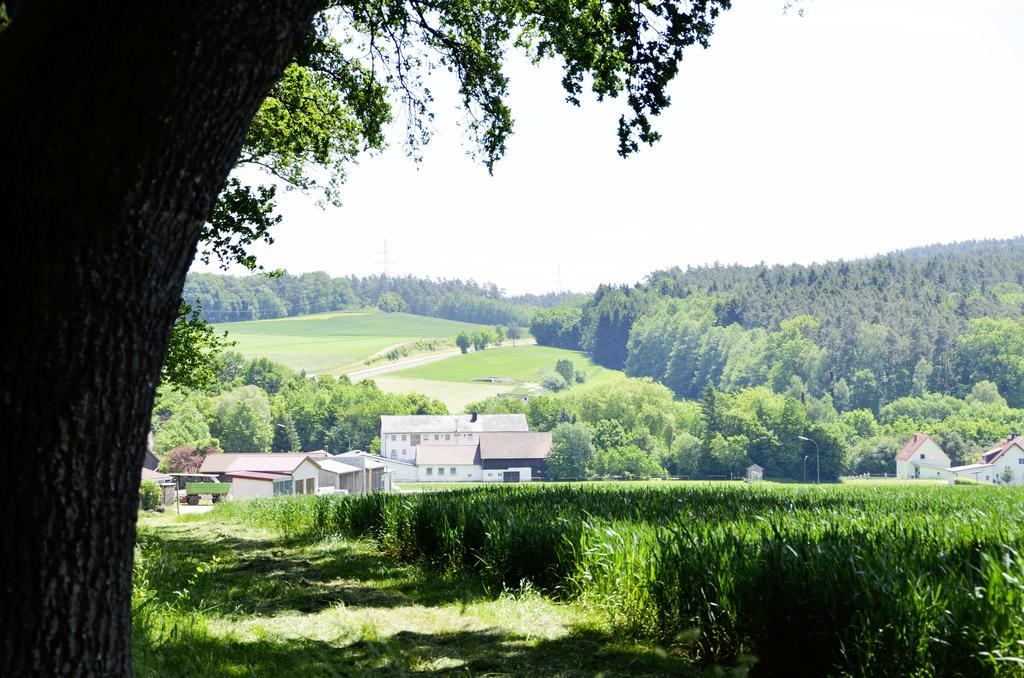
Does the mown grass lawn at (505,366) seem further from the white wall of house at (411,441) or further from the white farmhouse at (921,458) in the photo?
the white farmhouse at (921,458)

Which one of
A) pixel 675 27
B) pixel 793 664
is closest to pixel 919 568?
pixel 793 664

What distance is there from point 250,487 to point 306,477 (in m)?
3.99

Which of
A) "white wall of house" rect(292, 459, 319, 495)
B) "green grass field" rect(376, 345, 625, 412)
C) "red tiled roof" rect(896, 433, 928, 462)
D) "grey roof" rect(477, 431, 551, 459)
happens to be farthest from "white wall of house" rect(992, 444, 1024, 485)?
"white wall of house" rect(292, 459, 319, 495)

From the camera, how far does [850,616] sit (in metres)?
4.82

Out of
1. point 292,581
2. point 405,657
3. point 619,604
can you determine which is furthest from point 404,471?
point 405,657

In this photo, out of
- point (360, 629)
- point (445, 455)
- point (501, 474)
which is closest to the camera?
point (360, 629)

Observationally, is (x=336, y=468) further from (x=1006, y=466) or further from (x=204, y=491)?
(x=1006, y=466)

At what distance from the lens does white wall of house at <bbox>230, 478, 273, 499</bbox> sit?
50875 mm

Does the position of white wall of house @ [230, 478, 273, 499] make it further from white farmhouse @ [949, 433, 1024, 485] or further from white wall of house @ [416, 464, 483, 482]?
white farmhouse @ [949, 433, 1024, 485]

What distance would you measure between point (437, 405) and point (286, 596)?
439ft

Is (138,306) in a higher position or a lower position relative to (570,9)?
lower

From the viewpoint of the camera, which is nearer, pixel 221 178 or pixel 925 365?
pixel 221 178

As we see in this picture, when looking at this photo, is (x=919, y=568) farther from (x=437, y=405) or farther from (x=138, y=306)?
(x=437, y=405)

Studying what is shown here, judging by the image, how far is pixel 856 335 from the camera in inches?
5837
